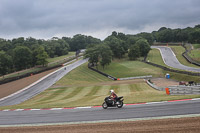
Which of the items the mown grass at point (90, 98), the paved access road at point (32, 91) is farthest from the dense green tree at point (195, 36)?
the mown grass at point (90, 98)

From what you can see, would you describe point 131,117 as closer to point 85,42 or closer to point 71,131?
point 71,131

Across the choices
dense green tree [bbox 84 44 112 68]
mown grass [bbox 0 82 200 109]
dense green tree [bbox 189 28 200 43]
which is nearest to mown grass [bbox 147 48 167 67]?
dense green tree [bbox 84 44 112 68]

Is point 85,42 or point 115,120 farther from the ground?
point 85,42

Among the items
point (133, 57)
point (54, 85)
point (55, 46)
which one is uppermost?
point (55, 46)

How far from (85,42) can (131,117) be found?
177856mm

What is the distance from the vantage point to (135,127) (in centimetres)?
1191

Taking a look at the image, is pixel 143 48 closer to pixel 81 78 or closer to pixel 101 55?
pixel 101 55

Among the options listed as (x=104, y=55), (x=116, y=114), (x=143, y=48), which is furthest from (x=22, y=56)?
(x=116, y=114)

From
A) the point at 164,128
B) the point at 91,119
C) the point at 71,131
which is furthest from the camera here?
the point at 91,119

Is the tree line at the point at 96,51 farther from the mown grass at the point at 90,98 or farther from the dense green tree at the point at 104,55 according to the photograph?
the mown grass at the point at 90,98

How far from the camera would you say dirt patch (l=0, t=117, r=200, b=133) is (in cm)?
1111

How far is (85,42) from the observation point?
617 feet

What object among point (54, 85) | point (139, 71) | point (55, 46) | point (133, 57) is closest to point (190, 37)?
point (133, 57)

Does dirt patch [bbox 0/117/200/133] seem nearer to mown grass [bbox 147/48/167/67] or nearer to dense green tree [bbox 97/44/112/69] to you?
dense green tree [bbox 97/44/112/69]
